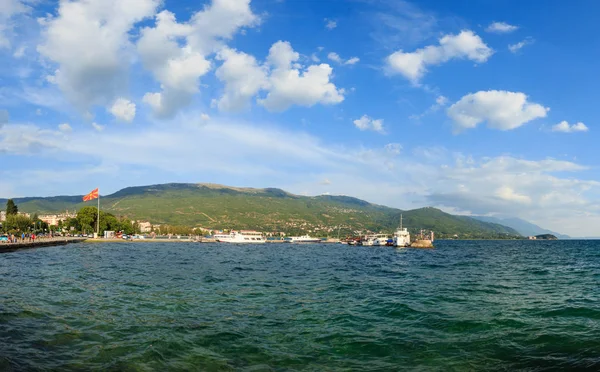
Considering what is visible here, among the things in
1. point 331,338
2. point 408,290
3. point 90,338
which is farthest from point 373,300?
point 90,338

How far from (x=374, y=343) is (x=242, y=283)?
62.6ft

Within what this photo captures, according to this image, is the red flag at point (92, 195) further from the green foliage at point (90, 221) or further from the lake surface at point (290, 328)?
the lake surface at point (290, 328)

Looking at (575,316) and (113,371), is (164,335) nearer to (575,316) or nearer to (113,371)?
(113,371)

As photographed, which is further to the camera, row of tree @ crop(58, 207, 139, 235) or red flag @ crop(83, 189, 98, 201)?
row of tree @ crop(58, 207, 139, 235)

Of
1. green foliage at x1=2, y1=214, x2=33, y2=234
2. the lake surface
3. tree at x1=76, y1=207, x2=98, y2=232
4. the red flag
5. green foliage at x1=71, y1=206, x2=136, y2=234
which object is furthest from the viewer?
green foliage at x1=71, y1=206, x2=136, y2=234

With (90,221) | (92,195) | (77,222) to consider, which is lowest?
(77,222)

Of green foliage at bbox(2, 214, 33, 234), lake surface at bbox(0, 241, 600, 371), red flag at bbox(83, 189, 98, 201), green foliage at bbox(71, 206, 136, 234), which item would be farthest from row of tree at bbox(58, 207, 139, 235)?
lake surface at bbox(0, 241, 600, 371)

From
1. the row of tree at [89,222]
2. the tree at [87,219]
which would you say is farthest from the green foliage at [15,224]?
the tree at [87,219]

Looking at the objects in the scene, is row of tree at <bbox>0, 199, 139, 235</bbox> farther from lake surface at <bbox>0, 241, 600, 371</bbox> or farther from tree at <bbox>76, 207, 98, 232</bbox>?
lake surface at <bbox>0, 241, 600, 371</bbox>

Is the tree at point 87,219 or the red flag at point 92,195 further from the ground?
the red flag at point 92,195

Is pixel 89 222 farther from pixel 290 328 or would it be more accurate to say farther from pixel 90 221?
pixel 290 328

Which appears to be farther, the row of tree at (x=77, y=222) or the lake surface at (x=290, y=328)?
the row of tree at (x=77, y=222)

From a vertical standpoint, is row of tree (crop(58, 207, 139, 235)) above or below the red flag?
below

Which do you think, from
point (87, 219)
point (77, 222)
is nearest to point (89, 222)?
point (87, 219)
